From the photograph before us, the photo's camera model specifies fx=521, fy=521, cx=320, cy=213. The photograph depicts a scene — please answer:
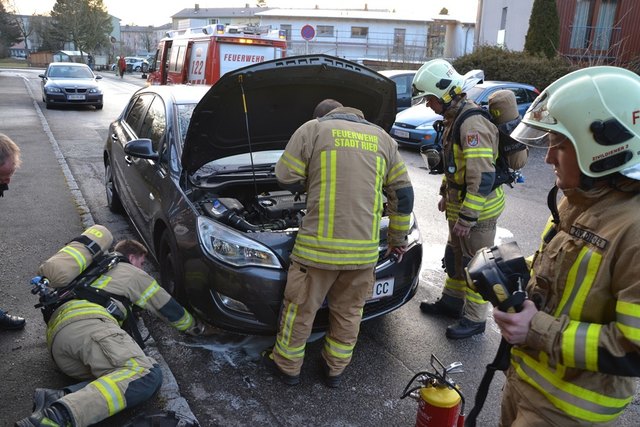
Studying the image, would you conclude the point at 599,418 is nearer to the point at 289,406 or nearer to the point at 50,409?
the point at 289,406

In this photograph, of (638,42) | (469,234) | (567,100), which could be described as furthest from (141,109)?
(638,42)

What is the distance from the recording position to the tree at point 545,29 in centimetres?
1819

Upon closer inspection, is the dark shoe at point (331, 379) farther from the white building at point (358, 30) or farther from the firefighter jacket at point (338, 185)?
the white building at point (358, 30)

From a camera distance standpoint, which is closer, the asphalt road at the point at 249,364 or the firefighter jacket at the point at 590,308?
the firefighter jacket at the point at 590,308

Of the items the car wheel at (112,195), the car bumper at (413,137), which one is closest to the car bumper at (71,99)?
the car bumper at (413,137)

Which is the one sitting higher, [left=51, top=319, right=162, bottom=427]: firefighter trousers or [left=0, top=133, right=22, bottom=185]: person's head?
[left=0, top=133, right=22, bottom=185]: person's head

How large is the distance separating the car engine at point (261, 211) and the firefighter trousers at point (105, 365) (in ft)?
3.28

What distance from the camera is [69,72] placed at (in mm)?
17984

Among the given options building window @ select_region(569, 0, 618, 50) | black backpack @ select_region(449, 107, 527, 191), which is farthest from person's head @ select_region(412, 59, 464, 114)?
building window @ select_region(569, 0, 618, 50)

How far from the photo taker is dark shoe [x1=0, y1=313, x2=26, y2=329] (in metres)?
3.56

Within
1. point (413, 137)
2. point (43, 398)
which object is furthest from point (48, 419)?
point (413, 137)

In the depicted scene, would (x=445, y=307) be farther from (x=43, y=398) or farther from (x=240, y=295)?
(x=43, y=398)

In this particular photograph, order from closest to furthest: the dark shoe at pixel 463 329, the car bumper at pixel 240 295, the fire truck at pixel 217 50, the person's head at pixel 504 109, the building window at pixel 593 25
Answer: the car bumper at pixel 240 295, the person's head at pixel 504 109, the dark shoe at pixel 463 329, the fire truck at pixel 217 50, the building window at pixel 593 25

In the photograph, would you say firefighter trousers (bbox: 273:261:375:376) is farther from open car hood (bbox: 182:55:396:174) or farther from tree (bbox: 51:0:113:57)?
tree (bbox: 51:0:113:57)
